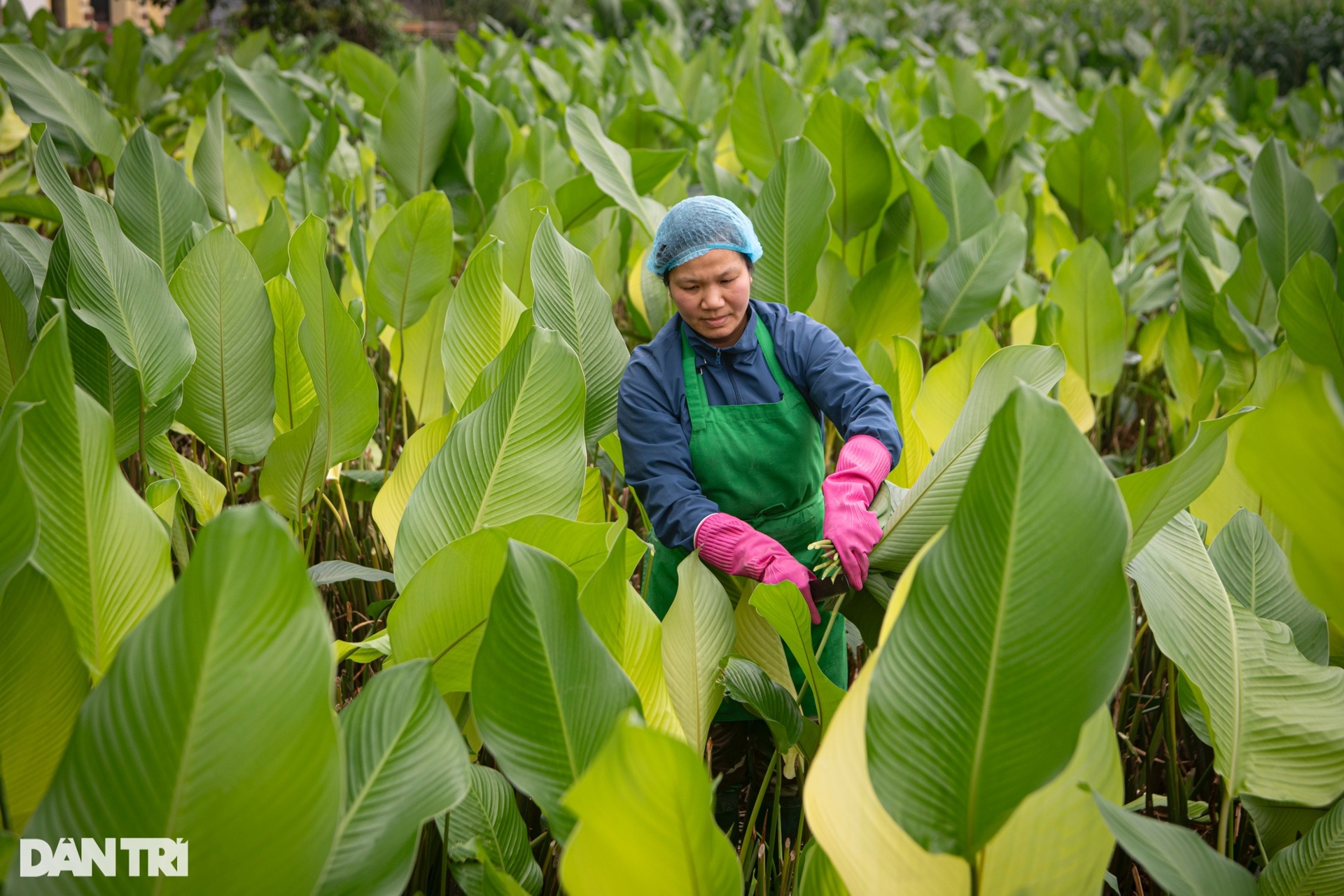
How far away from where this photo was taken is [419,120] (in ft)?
7.02

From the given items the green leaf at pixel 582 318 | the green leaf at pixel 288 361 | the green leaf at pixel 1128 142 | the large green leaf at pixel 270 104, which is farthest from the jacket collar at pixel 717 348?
the large green leaf at pixel 270 104

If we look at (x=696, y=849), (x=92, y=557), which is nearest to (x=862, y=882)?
(x=696, y=849)

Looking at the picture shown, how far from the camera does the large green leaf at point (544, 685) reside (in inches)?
26.6

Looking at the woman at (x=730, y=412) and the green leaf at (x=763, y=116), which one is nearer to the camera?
the woman at (x=730, y=412)

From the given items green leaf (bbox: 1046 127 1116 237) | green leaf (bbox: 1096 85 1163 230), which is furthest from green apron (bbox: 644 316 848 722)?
green leaf (bbox: 1096 85 1163 230)

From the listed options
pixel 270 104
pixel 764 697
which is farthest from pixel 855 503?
pixel 270 104

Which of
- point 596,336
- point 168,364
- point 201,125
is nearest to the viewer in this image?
point 168,364

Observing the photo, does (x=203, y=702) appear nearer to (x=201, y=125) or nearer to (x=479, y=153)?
(x=479, y=153)

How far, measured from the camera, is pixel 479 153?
221cm

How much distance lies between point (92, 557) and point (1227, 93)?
5.48 m

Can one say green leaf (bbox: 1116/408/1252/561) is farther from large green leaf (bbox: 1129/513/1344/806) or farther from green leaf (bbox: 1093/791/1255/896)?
green leaf (bbox: 1093/791/1255/896)

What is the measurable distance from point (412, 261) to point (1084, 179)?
1.58m

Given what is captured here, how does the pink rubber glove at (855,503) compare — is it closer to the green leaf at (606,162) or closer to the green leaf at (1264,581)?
the green leaf at (1264,581)

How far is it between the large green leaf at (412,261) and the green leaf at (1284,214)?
4.33ft
